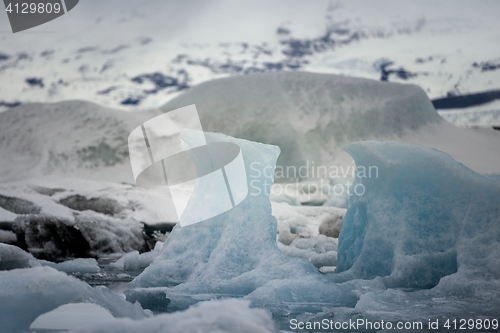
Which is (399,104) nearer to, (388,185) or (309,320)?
(388,185)

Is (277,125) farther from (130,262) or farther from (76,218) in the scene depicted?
(130,262)

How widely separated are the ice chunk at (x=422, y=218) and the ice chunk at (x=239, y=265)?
0.85 meters

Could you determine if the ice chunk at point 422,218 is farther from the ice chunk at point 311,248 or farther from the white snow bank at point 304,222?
the white snow bank at point 304,222

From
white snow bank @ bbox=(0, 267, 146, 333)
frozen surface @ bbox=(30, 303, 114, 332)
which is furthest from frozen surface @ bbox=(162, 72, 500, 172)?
white snow bank @ bbox=(0, 267, 146, 333)

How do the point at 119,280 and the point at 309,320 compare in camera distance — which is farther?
the point at 119,280

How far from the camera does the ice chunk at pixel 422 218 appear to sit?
5.66 metres

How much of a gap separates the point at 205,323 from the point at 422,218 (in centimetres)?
415

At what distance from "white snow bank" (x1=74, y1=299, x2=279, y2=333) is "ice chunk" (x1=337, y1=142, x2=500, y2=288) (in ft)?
11.2

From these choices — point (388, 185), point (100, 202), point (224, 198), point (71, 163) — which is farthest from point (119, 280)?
point (71, 163)

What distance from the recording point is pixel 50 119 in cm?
2758

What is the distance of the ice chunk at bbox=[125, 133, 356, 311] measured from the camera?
17.5ft

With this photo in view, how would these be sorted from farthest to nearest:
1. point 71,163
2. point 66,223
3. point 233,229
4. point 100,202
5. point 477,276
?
point 71,163 < point 100,202 < point 66,223 < point 233,229 < point 477,276

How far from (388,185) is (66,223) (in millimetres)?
7016

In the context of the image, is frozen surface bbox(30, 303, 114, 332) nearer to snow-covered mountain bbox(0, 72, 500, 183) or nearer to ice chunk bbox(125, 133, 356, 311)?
ice chunk bbox(125, 133, 356, 311)
